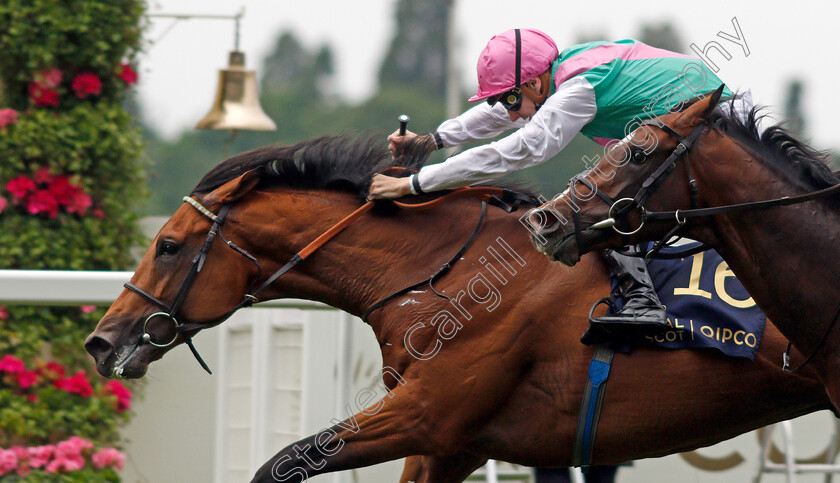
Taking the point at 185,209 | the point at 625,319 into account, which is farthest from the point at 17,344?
the point at 625,319

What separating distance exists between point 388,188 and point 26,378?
8.73 feet

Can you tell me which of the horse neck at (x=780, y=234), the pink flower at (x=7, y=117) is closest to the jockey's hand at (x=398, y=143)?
the horse neck at (x=780, y=234)

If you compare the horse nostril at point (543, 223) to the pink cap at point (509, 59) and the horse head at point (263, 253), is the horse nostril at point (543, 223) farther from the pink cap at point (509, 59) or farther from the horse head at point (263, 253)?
the pink cap at point (509, 59)

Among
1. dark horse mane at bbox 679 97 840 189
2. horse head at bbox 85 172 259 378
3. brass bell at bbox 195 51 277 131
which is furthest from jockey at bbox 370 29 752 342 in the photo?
brass bell at bbox 195 51 277 131

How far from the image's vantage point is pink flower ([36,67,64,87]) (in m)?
5.82

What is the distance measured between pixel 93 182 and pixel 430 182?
3283 millimetres

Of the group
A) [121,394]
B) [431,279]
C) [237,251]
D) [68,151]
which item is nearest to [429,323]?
[431,279]

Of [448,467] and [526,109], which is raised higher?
[526,109]

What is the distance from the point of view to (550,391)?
323 centimetres

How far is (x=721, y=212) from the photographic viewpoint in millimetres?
2854

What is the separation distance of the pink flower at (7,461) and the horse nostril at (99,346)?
1291mm

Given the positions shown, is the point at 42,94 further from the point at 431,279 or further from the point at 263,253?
the point at 431,279

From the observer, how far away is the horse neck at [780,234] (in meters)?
2.89

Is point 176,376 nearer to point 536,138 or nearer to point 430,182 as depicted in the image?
point 430,182
